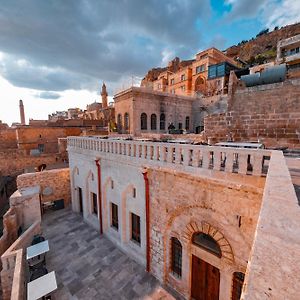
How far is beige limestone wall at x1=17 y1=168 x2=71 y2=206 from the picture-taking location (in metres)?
12.9

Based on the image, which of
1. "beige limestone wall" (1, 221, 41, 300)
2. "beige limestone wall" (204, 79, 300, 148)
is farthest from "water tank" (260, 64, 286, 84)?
"beige limestone wall" (1, 221, 41, 300)

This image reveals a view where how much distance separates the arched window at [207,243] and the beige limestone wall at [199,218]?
17 cm

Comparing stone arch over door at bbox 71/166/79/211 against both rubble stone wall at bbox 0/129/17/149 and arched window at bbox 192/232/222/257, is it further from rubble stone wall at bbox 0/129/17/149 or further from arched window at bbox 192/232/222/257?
rubble stone wall at bbox 0/129/17/149

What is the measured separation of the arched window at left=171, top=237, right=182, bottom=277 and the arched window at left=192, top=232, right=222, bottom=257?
2.81 ft

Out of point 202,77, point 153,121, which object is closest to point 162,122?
point 153,121

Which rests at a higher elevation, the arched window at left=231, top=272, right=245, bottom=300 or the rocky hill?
the rocky hill

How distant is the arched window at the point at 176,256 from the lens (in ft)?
21.5

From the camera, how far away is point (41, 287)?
637cm

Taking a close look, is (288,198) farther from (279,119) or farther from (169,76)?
(169,76)

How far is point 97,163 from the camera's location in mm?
9719

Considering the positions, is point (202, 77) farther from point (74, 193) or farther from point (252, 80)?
point (74, 193)

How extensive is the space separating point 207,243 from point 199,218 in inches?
40.0

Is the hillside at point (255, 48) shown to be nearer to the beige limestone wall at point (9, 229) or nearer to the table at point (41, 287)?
the beige limestone wall at point (9, 229)

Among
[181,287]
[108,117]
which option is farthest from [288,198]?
[108,117]
